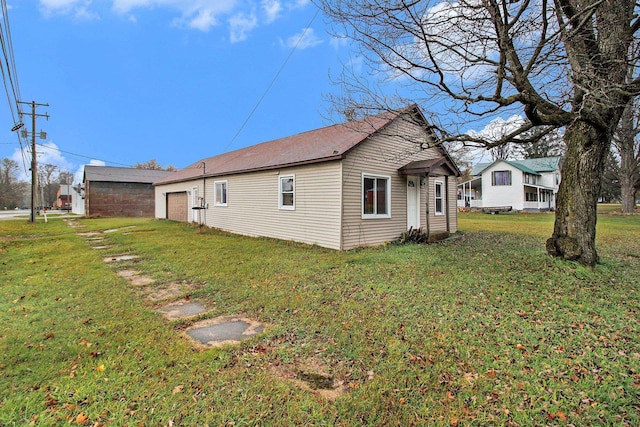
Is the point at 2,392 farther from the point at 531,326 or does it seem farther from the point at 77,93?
the point at 77,93

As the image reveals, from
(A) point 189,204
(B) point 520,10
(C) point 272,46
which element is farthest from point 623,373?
(A) point 189,204

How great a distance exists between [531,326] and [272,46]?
14019 millimetres

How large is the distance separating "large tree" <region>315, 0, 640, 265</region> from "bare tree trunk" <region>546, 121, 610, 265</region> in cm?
2

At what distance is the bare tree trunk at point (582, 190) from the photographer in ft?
19.8

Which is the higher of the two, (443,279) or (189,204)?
(189,204)

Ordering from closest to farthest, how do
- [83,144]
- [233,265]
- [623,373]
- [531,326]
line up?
[623,373], [531,326], [233,265], [83,144]

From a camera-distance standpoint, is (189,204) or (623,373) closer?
(623,373)

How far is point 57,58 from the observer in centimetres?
1809

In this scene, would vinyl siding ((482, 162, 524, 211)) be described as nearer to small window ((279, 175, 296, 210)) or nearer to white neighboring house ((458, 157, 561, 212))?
white neighboring house ((458, 157, 561, 212))

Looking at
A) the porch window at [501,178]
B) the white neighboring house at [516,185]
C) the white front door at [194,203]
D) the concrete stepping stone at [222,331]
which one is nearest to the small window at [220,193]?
the white front door at [194,203]

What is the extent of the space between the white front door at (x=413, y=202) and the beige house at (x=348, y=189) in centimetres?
4

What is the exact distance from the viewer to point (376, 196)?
1028cm

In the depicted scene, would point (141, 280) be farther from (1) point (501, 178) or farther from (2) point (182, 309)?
(1) point (501, 178)

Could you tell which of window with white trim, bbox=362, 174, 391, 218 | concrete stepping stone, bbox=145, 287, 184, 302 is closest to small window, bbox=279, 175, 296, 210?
window with white trim, bbox=362, 174, 391, 218
